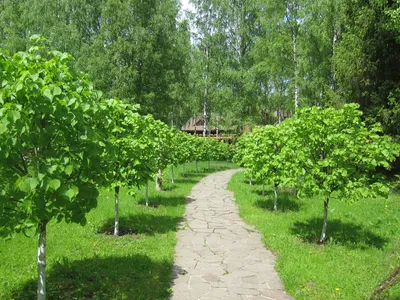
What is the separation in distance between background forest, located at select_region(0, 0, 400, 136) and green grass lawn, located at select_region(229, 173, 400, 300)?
6243 mm

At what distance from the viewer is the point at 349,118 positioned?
652 centimetres

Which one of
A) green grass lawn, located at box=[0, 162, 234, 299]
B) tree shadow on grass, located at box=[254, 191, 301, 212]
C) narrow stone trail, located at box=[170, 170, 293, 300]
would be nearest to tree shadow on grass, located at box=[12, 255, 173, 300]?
green grass lawn, located at box=[0, 162, 234, 299]

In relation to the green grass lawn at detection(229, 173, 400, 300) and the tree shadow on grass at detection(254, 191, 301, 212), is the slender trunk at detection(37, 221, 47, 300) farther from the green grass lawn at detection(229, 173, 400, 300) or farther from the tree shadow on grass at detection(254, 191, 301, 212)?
the tree shadow on grass at detection(254, 191, 301, 212)

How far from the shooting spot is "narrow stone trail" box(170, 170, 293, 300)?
473 centimetres

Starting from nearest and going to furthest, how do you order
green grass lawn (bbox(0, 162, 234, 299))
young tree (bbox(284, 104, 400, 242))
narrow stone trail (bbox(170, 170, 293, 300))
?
1. green grass lawn (bbox(0, 162, 234, 299))
2. narrow stone trail (bbox(170, 170, 293, 300))
3. young tree (bbox(284, 104, 400, 242))

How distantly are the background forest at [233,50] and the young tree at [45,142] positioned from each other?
13540 mm

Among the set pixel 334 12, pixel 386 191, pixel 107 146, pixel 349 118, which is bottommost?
pixel 386 191

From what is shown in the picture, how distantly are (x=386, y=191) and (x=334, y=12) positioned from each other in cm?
1744

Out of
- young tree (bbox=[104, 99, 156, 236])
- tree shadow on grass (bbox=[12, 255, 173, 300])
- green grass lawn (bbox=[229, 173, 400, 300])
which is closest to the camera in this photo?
tree shadow on grass (bbox=[12, 255, 173, 300])

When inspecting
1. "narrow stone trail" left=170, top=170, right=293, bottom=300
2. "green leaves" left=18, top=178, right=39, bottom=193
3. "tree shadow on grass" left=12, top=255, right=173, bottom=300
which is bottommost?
"narrow stone trail" left=170, top=170, right=293, bottom=300

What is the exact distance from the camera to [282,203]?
10.7m

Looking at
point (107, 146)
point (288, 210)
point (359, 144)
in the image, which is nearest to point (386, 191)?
point (359, 144)

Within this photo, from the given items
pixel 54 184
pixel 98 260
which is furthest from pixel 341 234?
pixel 54 184

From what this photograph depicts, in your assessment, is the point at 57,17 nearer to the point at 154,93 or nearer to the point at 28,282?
the point at 154,93
